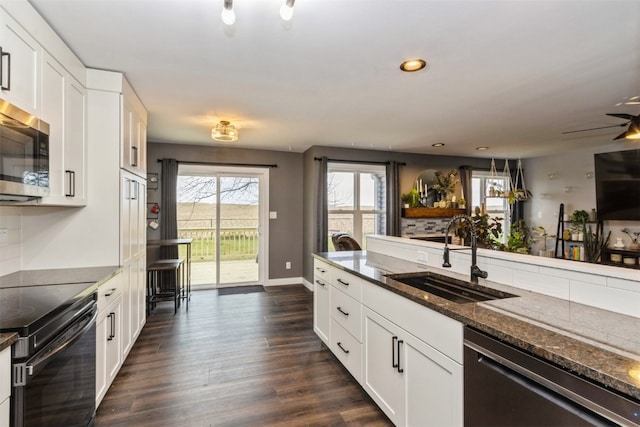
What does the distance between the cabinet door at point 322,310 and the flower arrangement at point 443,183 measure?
3877 mm

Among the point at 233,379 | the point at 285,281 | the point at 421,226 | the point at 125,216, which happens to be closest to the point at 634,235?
the point at 421,226

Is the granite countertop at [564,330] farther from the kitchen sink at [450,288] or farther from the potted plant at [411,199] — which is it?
the potted plant at [411,199]

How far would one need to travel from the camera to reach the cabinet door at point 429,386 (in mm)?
1358

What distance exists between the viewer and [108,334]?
2158mm

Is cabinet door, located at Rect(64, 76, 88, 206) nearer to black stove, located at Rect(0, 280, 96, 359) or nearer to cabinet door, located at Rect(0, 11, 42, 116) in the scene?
cabinet door, located at Rect(0, 11, 42, 116)

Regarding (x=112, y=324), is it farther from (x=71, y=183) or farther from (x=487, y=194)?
(x=487, y=194)

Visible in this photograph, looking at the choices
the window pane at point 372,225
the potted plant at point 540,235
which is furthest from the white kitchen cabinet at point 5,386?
the potted plant at point 540,235

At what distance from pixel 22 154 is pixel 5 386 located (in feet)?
3.55

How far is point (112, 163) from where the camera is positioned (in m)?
2.42

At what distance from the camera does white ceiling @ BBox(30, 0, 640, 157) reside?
1705 millimetres

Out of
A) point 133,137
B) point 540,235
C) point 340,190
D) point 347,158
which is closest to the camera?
point 133,137

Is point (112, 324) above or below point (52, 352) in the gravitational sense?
below

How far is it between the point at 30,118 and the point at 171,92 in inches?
53.0

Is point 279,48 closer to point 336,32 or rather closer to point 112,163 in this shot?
point 336,32
